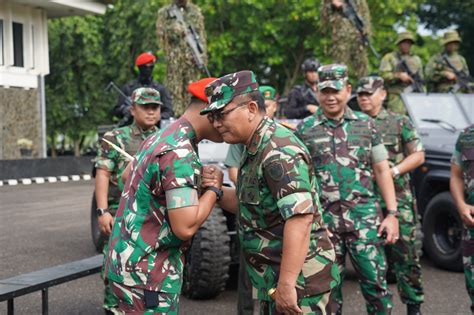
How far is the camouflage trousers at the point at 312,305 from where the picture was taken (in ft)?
9.52

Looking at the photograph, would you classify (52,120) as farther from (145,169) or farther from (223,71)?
(145,169)

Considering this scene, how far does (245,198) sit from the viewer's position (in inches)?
115

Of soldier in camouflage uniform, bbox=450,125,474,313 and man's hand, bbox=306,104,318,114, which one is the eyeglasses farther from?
man's hand, bbox=306,104,318,114

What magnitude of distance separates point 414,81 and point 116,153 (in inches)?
172

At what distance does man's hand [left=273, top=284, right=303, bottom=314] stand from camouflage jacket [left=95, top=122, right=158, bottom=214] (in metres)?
2.31

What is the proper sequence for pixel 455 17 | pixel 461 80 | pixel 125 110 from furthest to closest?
pixel 455 17 < pixel 461 80 < pixel 125 110

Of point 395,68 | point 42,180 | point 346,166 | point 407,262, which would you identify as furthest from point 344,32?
point 42,180

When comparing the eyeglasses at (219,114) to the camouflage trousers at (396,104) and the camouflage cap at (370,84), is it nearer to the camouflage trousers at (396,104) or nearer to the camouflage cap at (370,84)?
the camouflage cap at (370,84)

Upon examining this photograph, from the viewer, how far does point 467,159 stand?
4316 millimetres

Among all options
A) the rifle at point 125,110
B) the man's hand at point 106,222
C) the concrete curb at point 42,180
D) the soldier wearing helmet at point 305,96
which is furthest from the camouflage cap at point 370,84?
the concrete curb at point 42,180

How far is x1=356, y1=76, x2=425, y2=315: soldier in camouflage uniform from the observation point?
16.5 feet

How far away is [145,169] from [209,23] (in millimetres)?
24814

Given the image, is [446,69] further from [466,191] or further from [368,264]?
[368,264]

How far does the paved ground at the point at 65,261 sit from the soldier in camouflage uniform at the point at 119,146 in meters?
1.05
